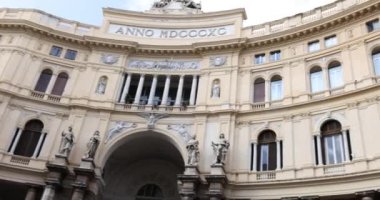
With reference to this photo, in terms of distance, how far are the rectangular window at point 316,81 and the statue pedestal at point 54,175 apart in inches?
630

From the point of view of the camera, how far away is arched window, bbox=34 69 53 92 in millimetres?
27672

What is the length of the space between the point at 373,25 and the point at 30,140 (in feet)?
75.3

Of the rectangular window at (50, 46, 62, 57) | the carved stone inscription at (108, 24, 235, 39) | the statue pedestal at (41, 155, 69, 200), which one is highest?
the carved stone inscription at (108, 24, 235, 39)

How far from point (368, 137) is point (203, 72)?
12083 mm

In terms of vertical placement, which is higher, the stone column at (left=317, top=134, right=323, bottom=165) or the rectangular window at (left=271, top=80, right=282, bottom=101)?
the rectangular window at (left=271, top=80, right=282, bottom=101)

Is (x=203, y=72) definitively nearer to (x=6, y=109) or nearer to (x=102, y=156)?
(x=102, y=156)

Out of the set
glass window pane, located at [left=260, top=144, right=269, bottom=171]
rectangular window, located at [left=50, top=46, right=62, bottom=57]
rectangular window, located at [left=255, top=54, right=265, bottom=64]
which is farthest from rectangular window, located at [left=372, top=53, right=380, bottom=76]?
rectangular window, located at [left=50, top=46, right=62, bottom=57]

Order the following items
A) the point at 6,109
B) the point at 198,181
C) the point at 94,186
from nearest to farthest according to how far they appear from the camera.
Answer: the point at 198,181 → the point at 94,186 → the point at 6,109

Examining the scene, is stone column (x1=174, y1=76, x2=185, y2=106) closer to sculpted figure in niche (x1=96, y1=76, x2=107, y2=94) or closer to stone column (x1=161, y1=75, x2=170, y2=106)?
stone column (x1=161, y1=75, x2=170, y2=106)

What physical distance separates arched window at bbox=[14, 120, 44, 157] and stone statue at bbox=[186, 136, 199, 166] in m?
9.84

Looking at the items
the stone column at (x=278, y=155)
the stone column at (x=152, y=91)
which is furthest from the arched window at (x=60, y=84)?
the stone column at (x=278, y=155)

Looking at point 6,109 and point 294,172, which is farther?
point 6,109

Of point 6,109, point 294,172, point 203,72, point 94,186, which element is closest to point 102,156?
point 94,186

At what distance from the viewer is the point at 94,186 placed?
23.7 metres
